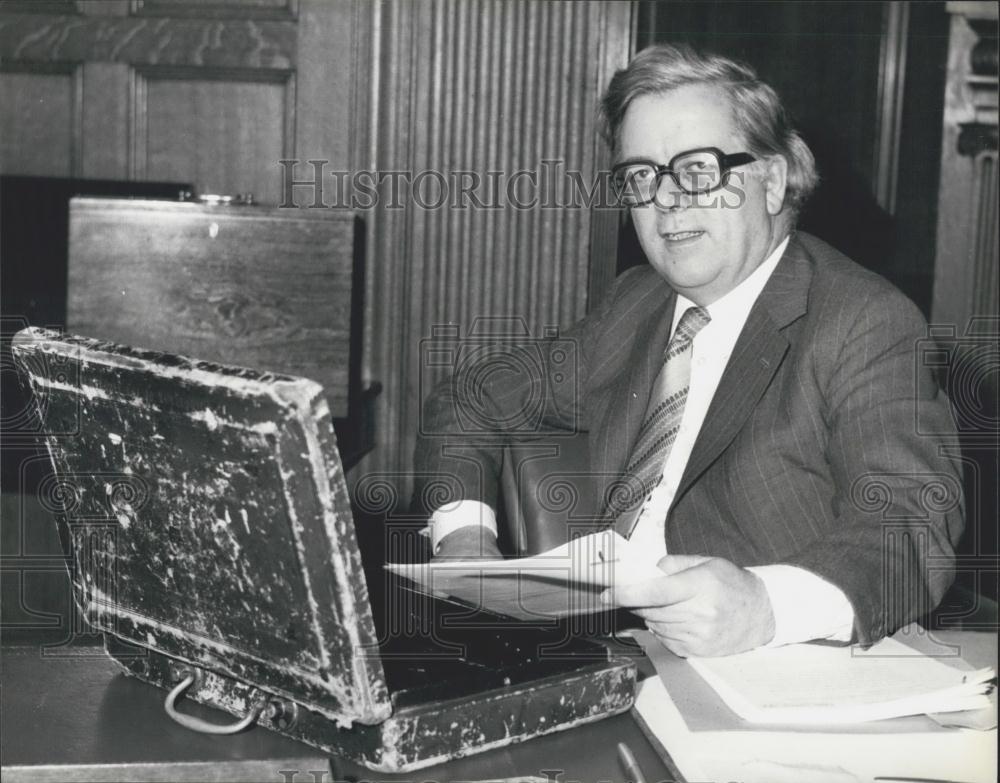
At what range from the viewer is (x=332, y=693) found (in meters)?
0.89

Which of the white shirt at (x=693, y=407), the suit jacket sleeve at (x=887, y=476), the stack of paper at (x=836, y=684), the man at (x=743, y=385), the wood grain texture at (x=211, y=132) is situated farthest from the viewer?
the wood grain texture at (x=211, y=132)

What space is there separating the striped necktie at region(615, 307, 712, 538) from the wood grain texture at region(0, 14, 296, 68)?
146 centimetres

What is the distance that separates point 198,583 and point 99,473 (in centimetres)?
14

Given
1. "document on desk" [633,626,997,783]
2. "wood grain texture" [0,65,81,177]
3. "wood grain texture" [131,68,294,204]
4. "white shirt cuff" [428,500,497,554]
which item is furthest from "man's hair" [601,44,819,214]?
"wood grain texture" [0,65,81,177]

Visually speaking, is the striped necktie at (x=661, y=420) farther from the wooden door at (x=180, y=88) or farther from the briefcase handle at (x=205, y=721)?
the wooden door at (x=180, y=88)

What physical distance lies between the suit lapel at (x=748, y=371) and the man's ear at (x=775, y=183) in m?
0.18

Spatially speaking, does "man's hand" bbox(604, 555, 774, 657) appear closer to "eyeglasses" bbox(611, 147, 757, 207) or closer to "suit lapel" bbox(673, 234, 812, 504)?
"suit lapel" bbox(673, 234, 812, 504)

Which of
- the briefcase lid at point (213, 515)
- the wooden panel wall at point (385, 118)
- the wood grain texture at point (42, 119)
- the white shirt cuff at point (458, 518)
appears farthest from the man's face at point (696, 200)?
the wood grain texture at point (42, 119)

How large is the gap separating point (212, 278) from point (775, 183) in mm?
1194

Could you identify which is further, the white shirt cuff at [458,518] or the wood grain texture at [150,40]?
the wood grain texture at [150,40]

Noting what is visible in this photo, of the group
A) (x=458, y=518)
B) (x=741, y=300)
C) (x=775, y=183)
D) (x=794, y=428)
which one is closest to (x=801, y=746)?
(x=794, y=428)

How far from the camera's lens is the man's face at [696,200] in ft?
5.92

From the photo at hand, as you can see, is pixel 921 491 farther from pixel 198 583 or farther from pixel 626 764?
pixel 198 583

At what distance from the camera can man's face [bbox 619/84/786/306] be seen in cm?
180
